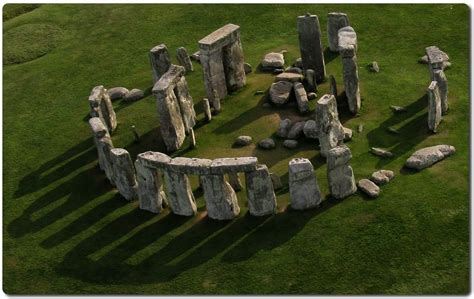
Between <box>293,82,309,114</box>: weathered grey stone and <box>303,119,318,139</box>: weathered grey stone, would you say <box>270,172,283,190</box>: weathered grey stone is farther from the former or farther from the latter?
<box>293,82,309,114</box>: weathered grey stone

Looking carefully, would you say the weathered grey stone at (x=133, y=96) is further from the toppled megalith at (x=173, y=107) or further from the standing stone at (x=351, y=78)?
the standing stone at (x=351, y=78)

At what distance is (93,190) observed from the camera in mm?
21812

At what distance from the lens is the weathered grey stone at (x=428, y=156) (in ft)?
68.5

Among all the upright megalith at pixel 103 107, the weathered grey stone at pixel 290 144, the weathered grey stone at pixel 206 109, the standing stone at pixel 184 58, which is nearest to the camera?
the weathered grey stone at pixel 290 144

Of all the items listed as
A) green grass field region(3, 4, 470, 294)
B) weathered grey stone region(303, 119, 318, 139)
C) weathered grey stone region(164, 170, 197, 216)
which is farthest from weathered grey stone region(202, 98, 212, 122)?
weathered grey stone region(164, 170, 197, 216)

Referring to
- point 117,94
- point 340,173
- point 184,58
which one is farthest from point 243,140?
point 184,58

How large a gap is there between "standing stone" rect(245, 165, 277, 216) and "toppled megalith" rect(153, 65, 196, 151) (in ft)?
14.2

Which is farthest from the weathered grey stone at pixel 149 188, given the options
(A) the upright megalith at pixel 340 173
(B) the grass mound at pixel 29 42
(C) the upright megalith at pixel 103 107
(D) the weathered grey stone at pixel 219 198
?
(B) the grass mound at pixel 29 42

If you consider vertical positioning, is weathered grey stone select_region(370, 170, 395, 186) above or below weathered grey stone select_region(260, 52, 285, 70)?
below

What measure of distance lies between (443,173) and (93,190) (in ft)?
30.2

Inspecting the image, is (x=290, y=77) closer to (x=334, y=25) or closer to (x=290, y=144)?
(x=290, y=144)

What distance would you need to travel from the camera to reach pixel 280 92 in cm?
2494

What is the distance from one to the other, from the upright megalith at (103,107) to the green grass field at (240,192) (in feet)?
1.25

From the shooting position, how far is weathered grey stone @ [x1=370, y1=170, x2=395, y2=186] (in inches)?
805
